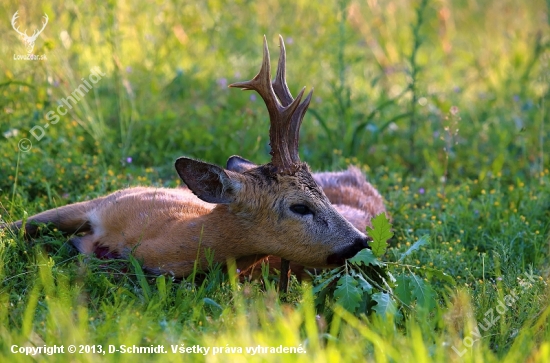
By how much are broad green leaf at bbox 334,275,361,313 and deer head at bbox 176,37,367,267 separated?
36 centimetres

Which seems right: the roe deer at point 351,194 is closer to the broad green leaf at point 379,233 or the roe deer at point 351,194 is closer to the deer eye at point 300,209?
the deer eye at point 300,209

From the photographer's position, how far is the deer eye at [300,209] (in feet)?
14.4

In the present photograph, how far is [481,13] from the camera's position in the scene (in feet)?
36.9

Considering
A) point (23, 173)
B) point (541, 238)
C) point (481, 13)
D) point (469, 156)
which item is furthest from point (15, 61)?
point (481, 13)

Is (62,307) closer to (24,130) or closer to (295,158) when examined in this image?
(295,158)

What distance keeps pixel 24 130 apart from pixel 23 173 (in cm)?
64

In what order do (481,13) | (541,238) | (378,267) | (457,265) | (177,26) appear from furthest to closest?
(481,13) → (177,26) → (541,238) → (457,265) → (378,267)

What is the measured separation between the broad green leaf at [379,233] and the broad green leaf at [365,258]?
0.08 meters

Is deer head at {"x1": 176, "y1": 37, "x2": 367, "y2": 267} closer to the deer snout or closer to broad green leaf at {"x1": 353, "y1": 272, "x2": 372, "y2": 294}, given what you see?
the deer snout

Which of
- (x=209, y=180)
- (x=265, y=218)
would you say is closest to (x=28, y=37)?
(x=209, y=180)

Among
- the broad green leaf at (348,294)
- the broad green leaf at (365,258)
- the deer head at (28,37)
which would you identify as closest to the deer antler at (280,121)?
the broad green leaf at (365,258)

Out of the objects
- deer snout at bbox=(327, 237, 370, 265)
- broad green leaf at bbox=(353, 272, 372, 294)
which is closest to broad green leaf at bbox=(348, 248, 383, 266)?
broad green leaf at bbox=(353, 272, 372, 294)

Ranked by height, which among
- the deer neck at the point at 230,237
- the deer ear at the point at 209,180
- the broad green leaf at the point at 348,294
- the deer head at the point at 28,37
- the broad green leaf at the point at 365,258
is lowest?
the broad green leaf at the point at 348,294

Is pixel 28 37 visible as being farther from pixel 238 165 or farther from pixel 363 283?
pixel 363 283
